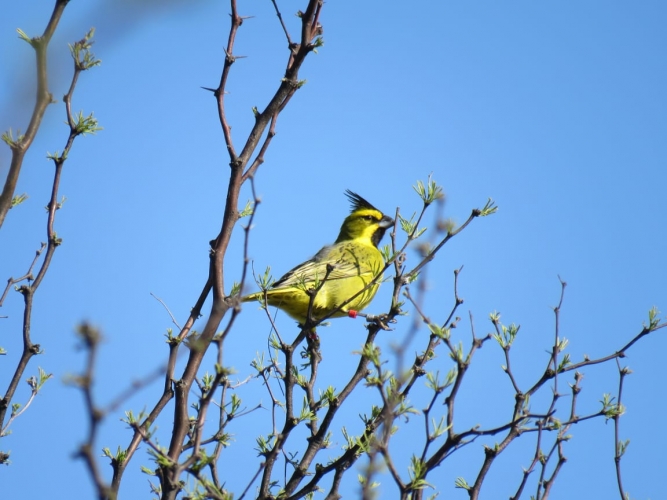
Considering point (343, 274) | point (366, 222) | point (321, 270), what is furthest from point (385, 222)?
point (321, 270)

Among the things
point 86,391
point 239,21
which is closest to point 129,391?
point 86,391

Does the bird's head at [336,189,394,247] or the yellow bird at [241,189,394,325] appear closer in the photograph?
the yellow bird at [241,189,394,325]

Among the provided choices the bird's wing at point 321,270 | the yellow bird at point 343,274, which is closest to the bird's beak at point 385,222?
the yellow bird at point 343,274

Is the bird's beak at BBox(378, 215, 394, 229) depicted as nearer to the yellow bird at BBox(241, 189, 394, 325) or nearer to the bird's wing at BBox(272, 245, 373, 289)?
the yellow bird at BBox(241, 189, 394, 325)

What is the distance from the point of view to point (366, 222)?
9.42m

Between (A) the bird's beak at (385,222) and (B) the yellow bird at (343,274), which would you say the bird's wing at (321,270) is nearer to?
(B) the yellow bird at (343,274)

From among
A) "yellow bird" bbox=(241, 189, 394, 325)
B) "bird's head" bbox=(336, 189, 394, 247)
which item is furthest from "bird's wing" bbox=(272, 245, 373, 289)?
"bird's head" bbox=(336, 189, 394, 247)

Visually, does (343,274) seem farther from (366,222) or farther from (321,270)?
(366,222)

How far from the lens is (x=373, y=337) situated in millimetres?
4309

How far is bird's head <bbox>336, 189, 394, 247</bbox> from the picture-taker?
939cm

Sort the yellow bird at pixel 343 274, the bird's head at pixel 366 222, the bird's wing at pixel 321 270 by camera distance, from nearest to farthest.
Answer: the yellow bird at pixel 343 274
the bird's wing at pixel 321 270
the bird's head at pixel 366 222

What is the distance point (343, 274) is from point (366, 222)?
2189 mm

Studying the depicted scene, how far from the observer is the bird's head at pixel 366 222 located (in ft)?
30.8

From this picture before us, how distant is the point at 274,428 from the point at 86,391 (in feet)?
7.97
